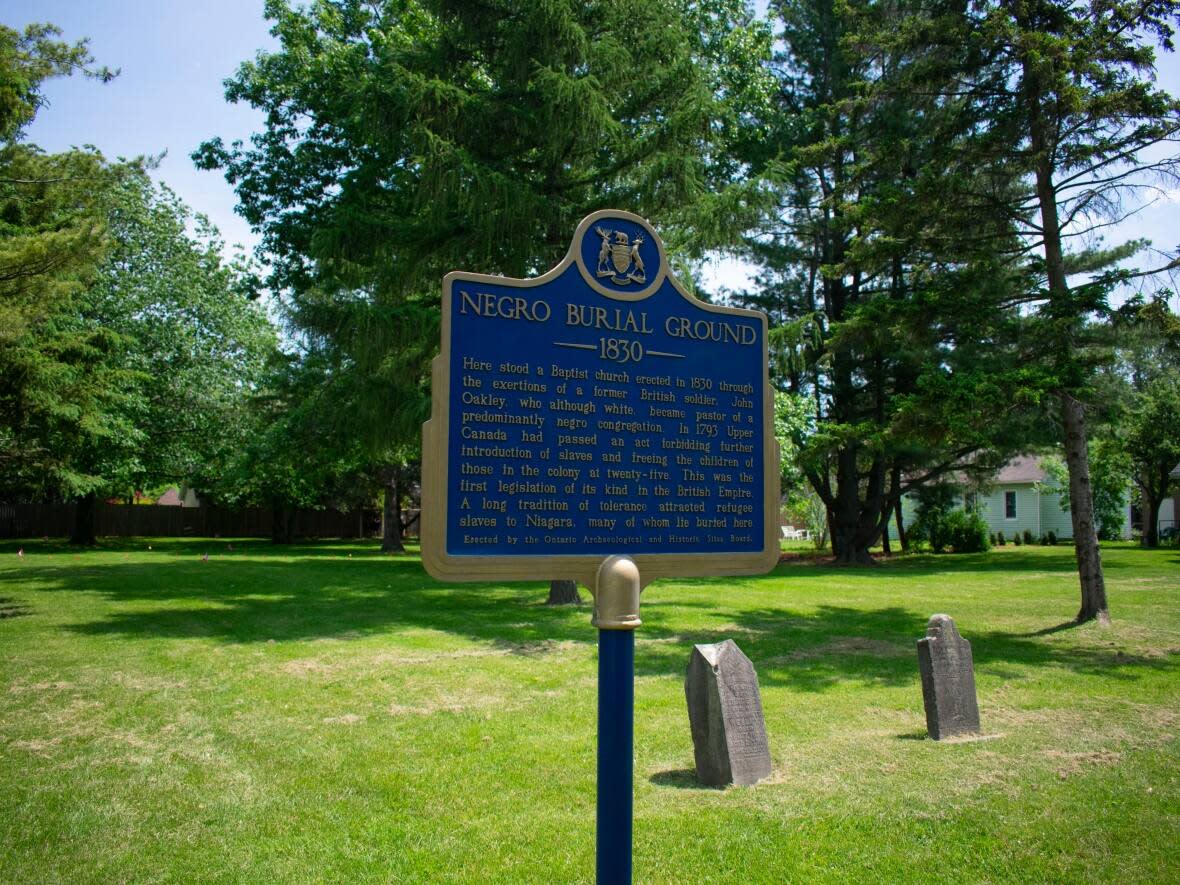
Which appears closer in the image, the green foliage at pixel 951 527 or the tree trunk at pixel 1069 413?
the tree trunk at pixel 1069 413

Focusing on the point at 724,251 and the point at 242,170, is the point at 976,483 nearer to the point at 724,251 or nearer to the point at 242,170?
the point at 724,251

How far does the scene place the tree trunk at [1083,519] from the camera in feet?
40.8

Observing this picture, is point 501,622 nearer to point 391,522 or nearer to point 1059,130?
point 1059,130

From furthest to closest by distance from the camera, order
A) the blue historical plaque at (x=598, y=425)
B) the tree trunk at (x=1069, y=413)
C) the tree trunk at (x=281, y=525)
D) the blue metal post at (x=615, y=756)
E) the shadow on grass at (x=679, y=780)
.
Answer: the tree trunk at (x=281, y=525), the tree trunk at (x=1069, y=413), the shadow on grass at (x=679, y=780), the blue historical plaque at (x=598, y=425), the blue metal post at (x=615, y=756)

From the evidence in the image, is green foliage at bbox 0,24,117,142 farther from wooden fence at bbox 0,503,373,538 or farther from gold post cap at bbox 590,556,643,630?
wooden fence at bbox 0,503,373,538

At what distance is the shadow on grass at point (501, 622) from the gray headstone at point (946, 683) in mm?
1996

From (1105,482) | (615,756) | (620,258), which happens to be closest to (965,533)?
(1105,482)

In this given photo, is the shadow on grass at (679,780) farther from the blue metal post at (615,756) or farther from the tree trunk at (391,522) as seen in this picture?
the tree trunk at (391,522)

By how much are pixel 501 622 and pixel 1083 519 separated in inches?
351

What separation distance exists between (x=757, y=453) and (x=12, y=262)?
1165 cm

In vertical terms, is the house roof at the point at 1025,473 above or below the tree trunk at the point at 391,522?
above

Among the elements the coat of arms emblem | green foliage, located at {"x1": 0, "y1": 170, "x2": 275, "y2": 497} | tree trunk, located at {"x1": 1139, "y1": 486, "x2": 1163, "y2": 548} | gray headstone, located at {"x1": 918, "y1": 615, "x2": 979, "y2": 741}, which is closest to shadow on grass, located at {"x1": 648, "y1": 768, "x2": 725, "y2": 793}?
gray headstone, located at {"x1": 918, "y1": 615, "x2": 979, "y2": 741}

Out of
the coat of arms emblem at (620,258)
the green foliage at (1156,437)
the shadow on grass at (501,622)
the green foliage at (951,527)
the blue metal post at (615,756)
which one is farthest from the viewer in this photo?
the green foliage at (951,527)

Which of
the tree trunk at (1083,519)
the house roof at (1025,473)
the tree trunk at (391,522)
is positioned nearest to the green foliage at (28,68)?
the tree trunk at (1083,519)
